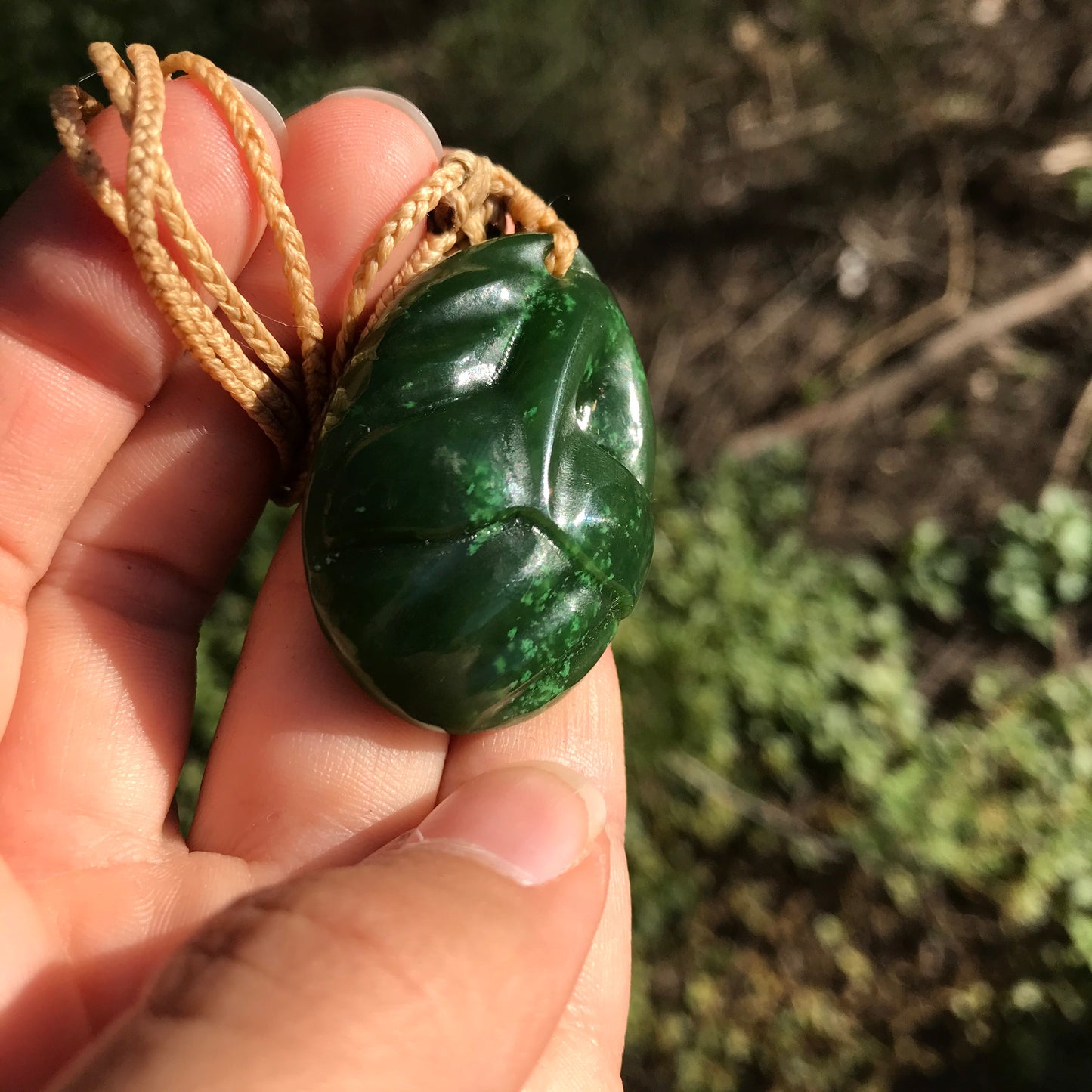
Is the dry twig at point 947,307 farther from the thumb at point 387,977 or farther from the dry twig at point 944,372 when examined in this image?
the thumb at point 387,977

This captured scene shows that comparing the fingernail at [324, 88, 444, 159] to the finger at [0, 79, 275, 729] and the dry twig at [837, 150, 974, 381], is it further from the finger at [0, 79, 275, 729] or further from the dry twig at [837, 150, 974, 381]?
the dry twig at [837, 150, 974, 381]

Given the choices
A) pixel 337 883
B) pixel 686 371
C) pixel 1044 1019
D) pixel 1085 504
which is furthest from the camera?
pixel 686 371

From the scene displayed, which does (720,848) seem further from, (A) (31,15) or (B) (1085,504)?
(A) (31,15)

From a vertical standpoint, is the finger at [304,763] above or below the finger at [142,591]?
below

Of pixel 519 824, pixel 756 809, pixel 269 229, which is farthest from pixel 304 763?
pixel 756 809

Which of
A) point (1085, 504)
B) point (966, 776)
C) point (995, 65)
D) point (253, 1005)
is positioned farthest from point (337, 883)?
point (995, 65)

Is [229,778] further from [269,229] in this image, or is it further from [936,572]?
[936,572]

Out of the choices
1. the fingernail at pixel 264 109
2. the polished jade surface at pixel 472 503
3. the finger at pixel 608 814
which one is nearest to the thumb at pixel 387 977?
the polished jade surface at pixel 472 503
